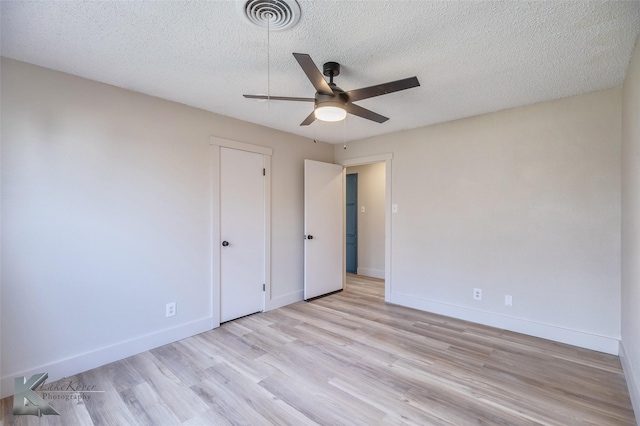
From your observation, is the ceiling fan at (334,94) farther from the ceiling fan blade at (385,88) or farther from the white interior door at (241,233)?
the white interior door at (241,233)

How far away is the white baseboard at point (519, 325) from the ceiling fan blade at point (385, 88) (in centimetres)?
279

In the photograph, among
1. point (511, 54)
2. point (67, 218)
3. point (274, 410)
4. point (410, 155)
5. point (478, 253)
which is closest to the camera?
point (274, 410)

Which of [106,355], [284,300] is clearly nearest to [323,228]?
[284,300]

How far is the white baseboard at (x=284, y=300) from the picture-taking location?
381 cm

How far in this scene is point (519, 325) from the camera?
3090mm

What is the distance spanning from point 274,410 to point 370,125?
10.4 feet

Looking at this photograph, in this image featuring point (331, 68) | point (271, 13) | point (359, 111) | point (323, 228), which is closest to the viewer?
point (271, 13)

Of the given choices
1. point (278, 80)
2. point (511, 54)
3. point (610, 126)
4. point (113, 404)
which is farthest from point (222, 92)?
point (610, 126)

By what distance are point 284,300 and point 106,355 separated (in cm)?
202

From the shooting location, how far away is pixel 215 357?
2592 millimetres

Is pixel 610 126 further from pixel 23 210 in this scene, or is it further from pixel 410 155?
pixel 23 210

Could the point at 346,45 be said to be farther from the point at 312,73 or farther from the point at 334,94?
the point at 312,73

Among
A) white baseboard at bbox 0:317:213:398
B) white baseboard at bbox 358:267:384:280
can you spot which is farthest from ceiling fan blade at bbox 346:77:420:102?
white baseboard at bbox 358:267:384:280

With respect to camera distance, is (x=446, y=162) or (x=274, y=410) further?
(x=446, y=162)
